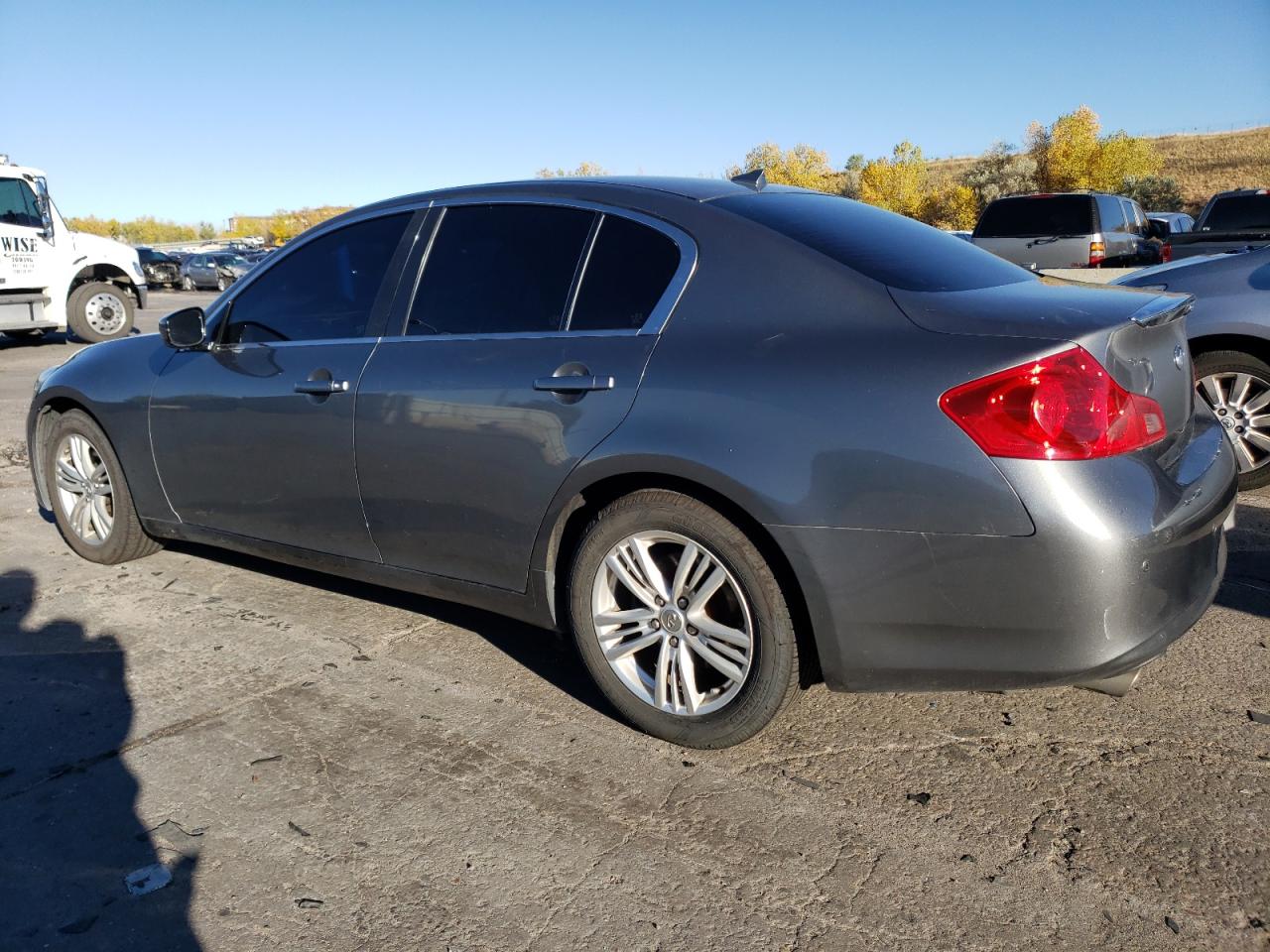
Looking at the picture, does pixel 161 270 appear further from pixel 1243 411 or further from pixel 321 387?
pixel 1243 411

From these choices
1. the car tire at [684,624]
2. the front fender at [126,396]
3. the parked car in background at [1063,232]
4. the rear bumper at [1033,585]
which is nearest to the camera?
the rear bumper at [1033,585]

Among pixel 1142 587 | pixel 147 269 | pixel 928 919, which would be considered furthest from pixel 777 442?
pixel 147 269

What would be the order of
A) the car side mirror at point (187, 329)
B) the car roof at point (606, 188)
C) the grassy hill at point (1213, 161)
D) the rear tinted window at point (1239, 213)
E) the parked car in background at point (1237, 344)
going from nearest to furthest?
the car roof at point (606, 188), the car side mirror at point (187, 329), the parked car in background at point (1237, 344), the rear tinted window at point (1239, 213), the grassy hill at point (1213, 161)

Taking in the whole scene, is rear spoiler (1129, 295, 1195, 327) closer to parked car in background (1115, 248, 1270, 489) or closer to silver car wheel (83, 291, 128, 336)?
parked car in background (1115, 248, 1270, 489)

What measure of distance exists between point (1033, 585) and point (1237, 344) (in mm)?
3785

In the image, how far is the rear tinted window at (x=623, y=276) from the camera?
10.4ft

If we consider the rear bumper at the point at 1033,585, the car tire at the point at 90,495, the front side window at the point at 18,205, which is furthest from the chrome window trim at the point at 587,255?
the front side window at the point at 18,205

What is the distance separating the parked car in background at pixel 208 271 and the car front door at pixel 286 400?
118ft

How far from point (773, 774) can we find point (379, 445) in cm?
175

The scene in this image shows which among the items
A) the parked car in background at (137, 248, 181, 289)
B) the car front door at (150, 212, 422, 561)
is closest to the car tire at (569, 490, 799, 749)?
the car front door at (150, 212, 422, 561)

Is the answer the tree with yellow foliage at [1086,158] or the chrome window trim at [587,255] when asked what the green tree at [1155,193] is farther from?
the chrome window trim at [587,255]

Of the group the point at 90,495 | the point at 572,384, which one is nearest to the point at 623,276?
the point at 572,384

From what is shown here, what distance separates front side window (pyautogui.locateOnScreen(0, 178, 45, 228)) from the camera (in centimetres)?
1403

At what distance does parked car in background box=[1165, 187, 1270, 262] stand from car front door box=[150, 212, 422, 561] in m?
10.5
